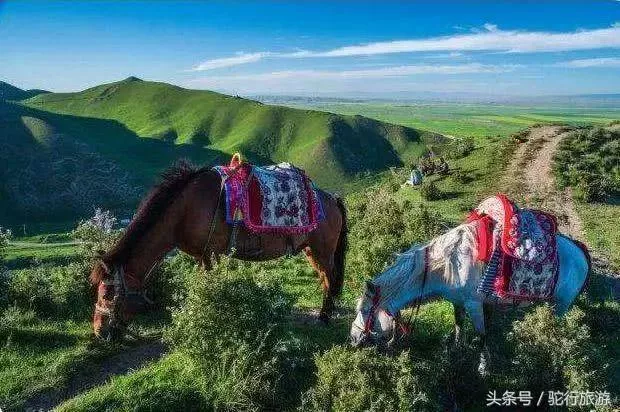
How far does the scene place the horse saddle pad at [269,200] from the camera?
28.2 ft

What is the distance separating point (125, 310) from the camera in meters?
7.76

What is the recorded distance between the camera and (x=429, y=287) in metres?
7.36

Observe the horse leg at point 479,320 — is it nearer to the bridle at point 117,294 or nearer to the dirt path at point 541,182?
the bridle at point 117,294

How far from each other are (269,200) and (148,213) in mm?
→ 2102

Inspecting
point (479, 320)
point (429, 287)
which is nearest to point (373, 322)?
point (429, 287)

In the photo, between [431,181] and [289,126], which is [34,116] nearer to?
[289,126]

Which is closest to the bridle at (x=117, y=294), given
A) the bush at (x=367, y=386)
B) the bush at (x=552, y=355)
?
the bush at (x=367, y=386)

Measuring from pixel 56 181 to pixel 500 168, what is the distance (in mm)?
77884

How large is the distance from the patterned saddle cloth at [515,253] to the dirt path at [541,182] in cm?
1211

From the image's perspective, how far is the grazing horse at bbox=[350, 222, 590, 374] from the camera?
682 cm

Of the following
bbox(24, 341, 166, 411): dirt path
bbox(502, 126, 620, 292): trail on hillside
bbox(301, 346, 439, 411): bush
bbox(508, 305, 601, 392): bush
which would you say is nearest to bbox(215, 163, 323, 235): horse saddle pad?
bbox(24, 341, 166, 411): dirt path

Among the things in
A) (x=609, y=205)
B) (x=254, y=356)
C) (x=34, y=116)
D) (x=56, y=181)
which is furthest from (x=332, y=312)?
(x=34, y=116)

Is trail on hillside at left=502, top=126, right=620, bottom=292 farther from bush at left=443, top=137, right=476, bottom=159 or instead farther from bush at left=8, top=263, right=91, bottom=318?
bush at left=8, top=263, right=91, bottom=318

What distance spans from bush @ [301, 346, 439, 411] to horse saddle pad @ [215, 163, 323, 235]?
3113 mm
